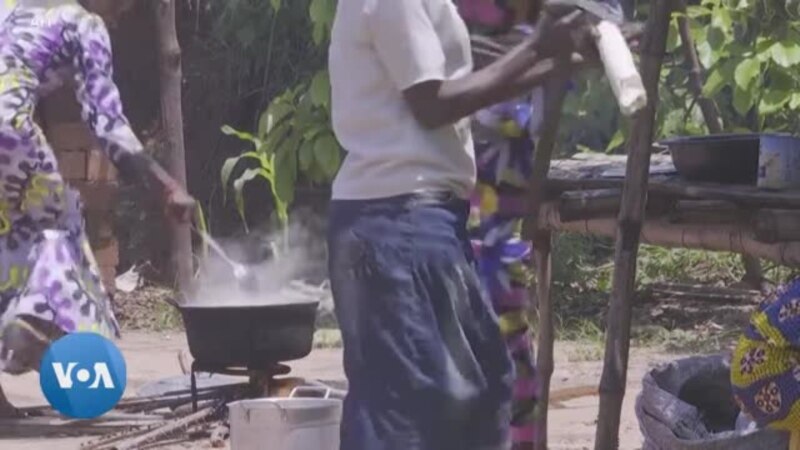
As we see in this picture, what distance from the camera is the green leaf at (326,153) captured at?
8164mm

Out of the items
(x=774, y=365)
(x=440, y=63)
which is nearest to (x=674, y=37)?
(x=774, y=365)

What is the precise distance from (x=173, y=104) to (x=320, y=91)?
2.34 ft

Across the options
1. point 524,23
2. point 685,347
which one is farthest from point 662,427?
Answer: point 685,347

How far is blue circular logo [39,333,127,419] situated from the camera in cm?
486

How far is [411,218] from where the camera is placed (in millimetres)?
2844

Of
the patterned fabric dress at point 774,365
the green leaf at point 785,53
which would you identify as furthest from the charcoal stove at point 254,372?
the patterned fabric dress at point 774,365

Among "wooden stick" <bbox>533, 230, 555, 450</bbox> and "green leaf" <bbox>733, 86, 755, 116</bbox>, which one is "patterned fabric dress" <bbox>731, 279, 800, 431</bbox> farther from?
"green leaf" <bbox>733, 86, 755, 116</bbox>

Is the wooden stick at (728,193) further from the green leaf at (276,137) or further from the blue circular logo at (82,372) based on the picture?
the green leaf at (276,137)

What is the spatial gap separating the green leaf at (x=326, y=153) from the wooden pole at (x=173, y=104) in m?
0.78

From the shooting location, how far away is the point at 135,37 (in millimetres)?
10430

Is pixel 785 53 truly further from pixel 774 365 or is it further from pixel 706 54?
pixel 774 365

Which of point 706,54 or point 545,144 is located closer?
point 545,144

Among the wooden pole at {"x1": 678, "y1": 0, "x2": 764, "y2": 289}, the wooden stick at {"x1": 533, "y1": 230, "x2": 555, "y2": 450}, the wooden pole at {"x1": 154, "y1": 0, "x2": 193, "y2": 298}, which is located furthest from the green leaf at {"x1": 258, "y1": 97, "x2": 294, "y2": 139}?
the wooden stick at {"x1": 533, "y1": 230, "x2": 555, "y2": 450}

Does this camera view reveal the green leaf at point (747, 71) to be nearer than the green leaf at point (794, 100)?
Yes
